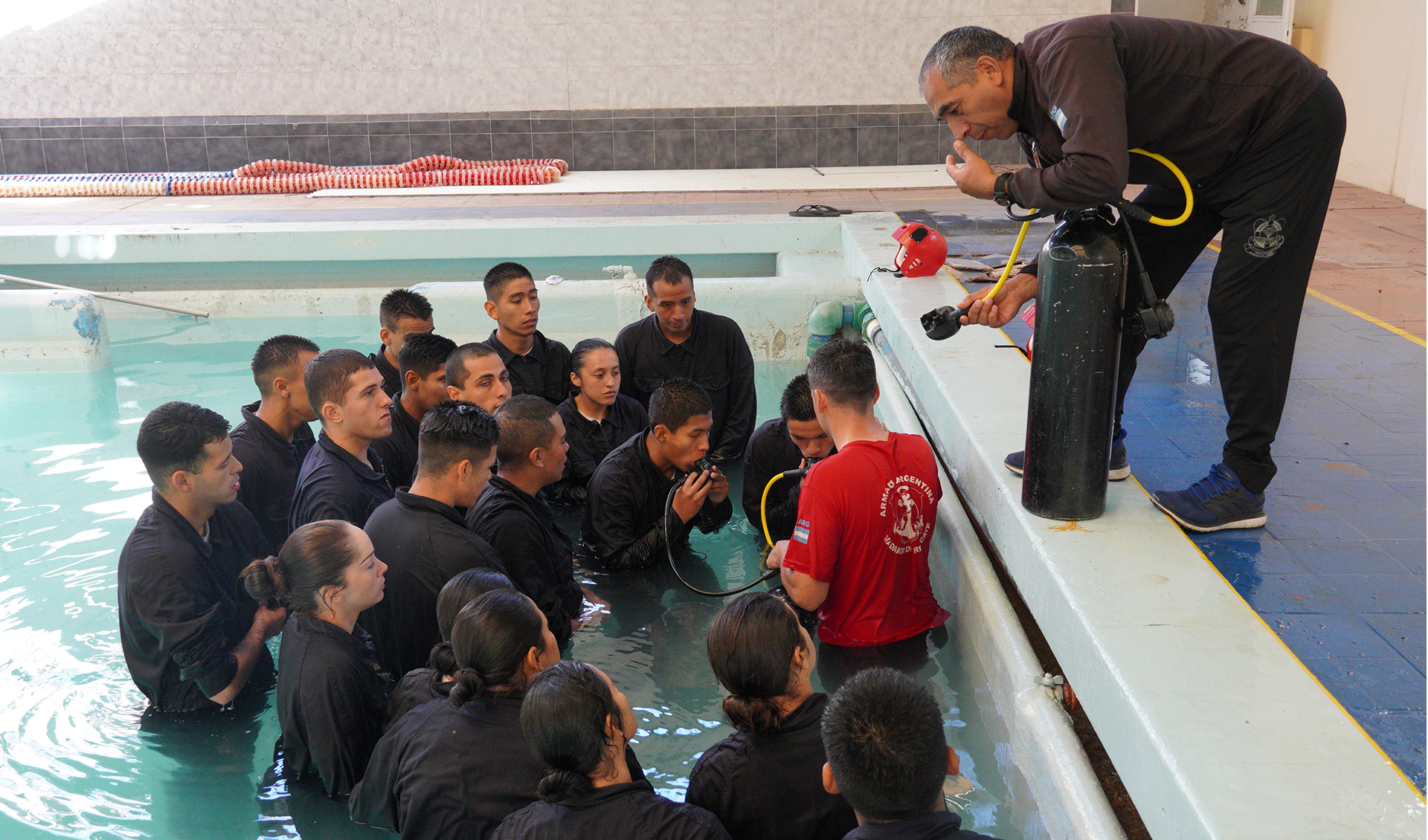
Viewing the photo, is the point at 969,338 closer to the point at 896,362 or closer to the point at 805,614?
the point at 896,362

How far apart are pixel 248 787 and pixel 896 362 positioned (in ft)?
12.3

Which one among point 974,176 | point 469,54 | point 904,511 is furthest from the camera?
point 469,54

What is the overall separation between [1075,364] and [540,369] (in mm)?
2988

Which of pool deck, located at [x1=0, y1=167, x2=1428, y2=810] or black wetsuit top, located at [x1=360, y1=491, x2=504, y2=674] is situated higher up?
pool deck, located at [x1=0, y1=167, x2=1428, y2=810]

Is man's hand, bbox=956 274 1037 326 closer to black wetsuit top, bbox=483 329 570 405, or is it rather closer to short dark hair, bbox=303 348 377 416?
short dark hair, bbox=303 348 377 416

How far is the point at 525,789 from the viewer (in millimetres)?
2299

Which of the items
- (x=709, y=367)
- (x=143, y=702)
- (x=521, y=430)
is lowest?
(x=143, y=702)

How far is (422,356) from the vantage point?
13.8 feet

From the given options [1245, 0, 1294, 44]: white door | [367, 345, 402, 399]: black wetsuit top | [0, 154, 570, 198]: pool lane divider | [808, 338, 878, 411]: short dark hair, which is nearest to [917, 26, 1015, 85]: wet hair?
[808, 338, 878, 411]: short dark hair

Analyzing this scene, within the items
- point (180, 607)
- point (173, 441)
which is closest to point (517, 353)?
point (173, 441)

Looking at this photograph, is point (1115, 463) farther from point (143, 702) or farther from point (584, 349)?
point (143, 702)

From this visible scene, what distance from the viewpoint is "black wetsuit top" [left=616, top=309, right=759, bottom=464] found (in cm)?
511

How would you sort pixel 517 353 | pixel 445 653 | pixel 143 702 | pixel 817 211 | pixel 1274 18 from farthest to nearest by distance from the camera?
pixel 1274 18
pixel 817 211
pixel 517 353
pixel 143 702
pixel 445 653

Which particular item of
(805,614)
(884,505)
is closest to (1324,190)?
(884,505)
